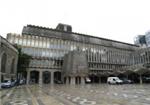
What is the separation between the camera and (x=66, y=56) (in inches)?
2970

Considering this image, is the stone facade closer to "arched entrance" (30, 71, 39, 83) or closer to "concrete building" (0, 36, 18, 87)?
"arched entrance" (30, 71, 39, 83)

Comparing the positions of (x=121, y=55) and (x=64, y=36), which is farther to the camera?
(x=121, y=55)

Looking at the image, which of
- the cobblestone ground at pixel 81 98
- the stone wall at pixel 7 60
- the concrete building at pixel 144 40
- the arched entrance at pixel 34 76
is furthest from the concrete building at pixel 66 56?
the cobblestone ground at pixel 81 98

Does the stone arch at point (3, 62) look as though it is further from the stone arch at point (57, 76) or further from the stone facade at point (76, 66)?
the stone arch at point (57, 76)

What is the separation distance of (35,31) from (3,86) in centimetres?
4919

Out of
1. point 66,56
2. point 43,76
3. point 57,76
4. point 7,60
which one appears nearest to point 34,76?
point 43,76

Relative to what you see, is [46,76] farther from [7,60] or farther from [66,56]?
[7,60]

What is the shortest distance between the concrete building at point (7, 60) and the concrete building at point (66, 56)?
826 inches

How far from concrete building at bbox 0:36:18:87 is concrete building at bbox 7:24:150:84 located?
68.8 ft

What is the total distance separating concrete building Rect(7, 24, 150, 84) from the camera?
69750 millimetres

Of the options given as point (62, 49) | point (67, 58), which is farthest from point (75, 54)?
point (62, 49)

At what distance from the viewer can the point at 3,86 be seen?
37094 mm

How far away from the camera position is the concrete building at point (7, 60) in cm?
4484

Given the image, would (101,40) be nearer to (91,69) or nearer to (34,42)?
(91,69)
